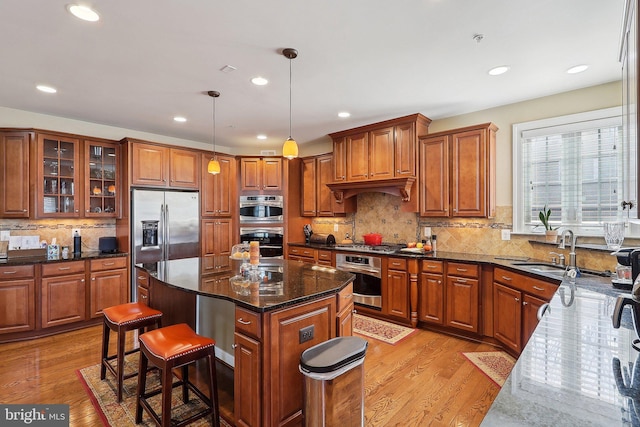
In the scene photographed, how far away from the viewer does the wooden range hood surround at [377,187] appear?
4.19m

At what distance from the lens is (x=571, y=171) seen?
3389 millimetres

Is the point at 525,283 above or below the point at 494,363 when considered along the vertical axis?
above

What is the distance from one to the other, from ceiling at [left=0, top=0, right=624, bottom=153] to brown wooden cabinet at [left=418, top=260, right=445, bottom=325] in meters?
1.96

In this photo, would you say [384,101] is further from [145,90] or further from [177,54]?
[145,90]

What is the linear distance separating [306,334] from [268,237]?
144 inches

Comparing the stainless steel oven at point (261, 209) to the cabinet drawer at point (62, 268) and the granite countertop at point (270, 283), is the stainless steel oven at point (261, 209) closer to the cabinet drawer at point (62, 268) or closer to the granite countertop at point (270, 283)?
the cabinet drawer at point (62, 268)

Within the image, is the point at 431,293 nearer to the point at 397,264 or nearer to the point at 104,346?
the point at 397,264

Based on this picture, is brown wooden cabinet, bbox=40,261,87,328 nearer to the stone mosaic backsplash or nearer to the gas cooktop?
the stone mosaic backsplash

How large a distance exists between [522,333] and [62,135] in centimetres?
571

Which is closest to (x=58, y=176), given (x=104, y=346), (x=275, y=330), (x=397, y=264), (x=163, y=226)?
(x=163, y=226)

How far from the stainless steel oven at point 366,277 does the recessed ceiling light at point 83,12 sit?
3.58 meters

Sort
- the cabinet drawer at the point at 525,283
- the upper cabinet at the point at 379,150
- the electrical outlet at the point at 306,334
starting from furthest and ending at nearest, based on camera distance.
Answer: the upper cabinet at the point at 379,150 < the cabinet drawer at the point at 525,283 < the electrical outlet at the point at 306,334

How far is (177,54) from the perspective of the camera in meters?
2.55

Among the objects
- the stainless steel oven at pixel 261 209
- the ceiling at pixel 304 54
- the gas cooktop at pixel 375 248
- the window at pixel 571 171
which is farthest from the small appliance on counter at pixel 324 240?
the window at pixel 571 171
